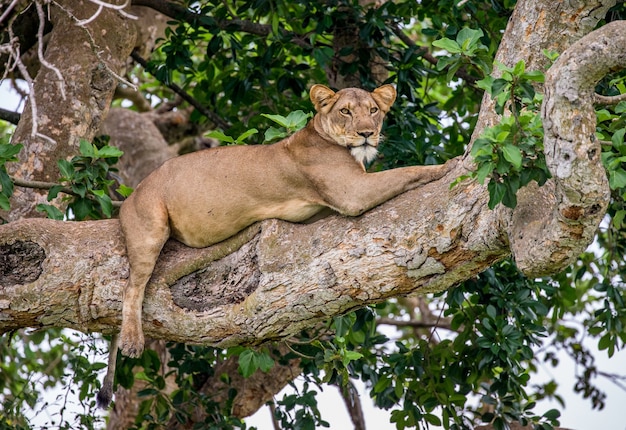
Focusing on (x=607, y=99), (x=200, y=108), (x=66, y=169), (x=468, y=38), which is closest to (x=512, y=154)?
(x=607, y=99)

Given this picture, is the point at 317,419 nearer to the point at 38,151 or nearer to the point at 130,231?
the point at 130,231

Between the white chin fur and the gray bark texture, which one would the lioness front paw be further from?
the white chin fur

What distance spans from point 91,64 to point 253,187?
1.86 m

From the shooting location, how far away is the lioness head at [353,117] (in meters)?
5.39

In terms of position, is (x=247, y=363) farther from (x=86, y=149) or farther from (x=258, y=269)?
(x=86, y=149)

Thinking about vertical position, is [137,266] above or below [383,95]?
below

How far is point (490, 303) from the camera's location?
21.7 feet

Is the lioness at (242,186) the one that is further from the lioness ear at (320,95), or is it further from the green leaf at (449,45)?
the green leaf at (449,45)

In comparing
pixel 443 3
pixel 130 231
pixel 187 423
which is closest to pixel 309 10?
pixel 443 3

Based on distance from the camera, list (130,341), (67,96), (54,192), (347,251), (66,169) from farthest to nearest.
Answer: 1. (67,96)
2. (66,169)
3. (54,192)
4. (130,341)
5. (347,251)

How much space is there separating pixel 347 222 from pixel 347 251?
8.8 inches

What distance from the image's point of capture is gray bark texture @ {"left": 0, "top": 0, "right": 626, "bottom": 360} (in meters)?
3.66

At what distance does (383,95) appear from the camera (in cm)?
571

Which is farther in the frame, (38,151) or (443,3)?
(443,3)
